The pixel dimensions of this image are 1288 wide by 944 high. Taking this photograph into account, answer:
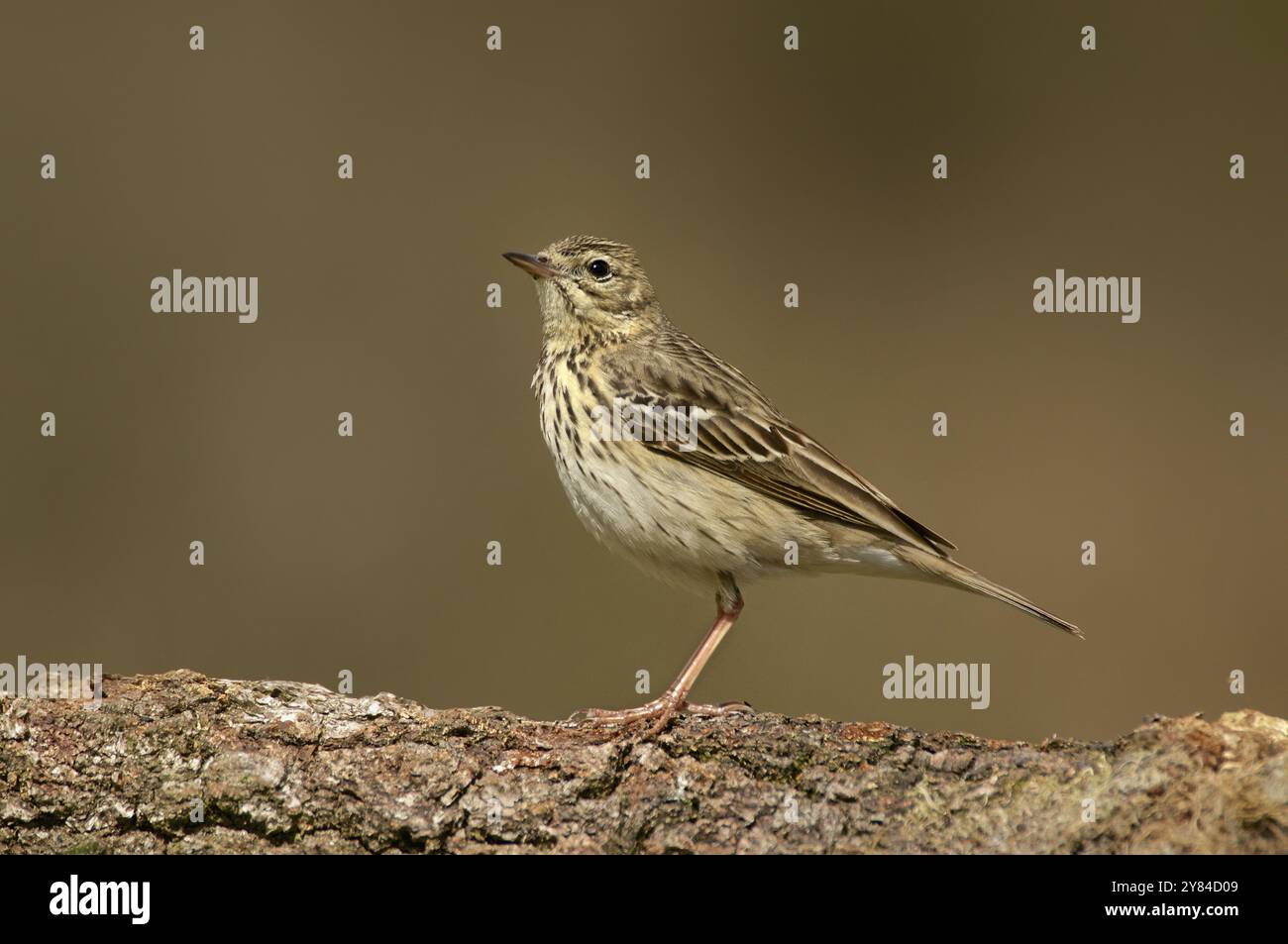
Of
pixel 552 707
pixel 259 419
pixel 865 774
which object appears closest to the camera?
pixel 865 774

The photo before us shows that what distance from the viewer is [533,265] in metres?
7.80

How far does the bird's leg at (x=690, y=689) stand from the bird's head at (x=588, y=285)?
1.73 metres

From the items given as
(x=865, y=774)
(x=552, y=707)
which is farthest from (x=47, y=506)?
(x=865, y=774)

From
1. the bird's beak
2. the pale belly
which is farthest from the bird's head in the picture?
the pale belly

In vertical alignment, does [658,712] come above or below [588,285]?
below

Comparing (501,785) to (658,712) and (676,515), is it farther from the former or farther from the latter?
(676,515)

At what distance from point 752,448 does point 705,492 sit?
483 mm

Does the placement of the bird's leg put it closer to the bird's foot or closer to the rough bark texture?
the bird's foot

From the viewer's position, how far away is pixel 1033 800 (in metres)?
5.03

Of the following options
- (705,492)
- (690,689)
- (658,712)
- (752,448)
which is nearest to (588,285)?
(752,448)

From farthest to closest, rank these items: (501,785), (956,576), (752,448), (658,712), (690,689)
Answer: (752,448), (956,576), (690,689), (658,712), (501,785)

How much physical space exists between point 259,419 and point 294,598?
6.64 ft

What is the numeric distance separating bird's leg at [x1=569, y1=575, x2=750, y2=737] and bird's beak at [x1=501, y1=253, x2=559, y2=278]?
6.92 feet

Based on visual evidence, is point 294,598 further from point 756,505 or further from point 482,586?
point 756,505
